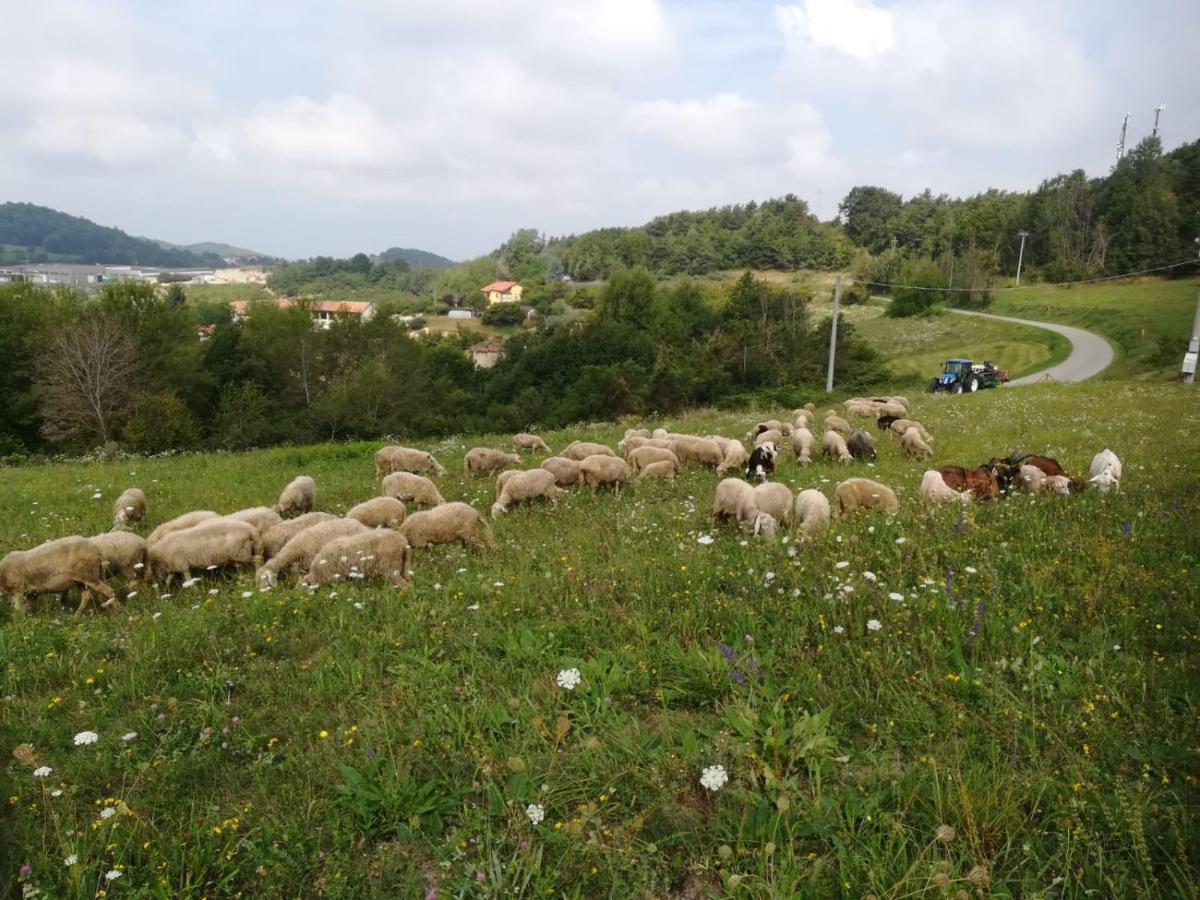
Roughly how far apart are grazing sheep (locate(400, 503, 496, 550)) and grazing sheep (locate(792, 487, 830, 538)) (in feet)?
13.4

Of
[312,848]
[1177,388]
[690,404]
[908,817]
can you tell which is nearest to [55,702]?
[312,848]

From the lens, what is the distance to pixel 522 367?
69188 millimetres

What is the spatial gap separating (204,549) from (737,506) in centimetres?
721

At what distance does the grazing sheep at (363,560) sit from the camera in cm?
756

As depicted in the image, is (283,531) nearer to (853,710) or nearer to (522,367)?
(853,710)

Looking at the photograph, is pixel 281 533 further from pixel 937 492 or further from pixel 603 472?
pixel 937 492

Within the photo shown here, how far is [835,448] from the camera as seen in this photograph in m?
14.7

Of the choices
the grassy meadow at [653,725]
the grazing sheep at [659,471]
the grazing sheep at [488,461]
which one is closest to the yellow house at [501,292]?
the grazing sheep at [488,461]

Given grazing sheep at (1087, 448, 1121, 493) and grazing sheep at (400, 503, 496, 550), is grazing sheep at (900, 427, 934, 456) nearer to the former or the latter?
grazing sheep at (1087, 448, 1121, 493)

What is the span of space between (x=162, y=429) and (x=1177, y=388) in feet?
164

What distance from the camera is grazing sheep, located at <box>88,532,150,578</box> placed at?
8383mm

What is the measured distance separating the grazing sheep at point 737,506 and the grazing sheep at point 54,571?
7812mm

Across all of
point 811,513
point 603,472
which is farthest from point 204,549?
point 811,513

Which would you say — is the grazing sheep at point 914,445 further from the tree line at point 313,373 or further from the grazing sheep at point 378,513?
the tree line at point 313,373
